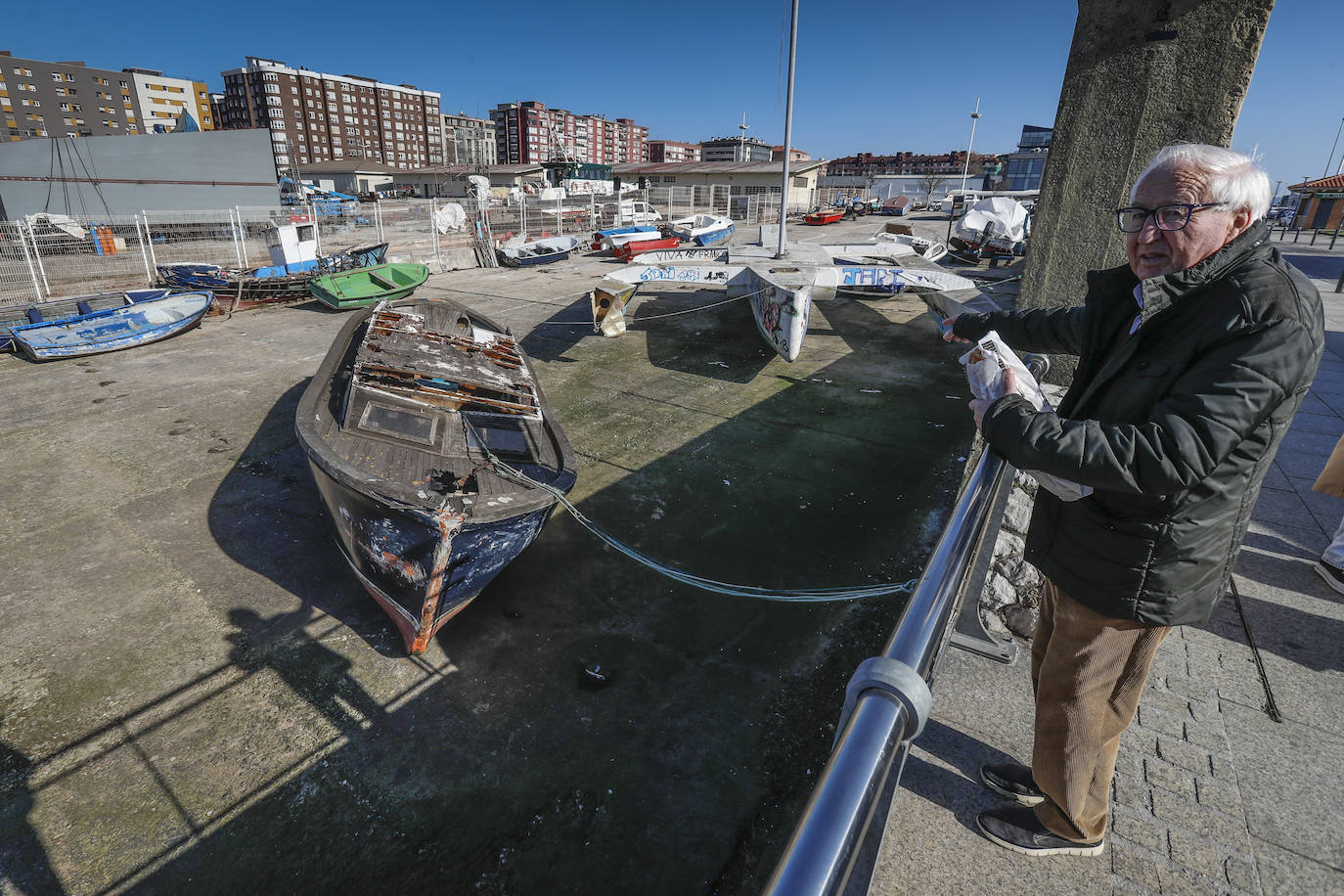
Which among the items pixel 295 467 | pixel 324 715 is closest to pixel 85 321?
pixel 295 467

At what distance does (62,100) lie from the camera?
98.8 meters

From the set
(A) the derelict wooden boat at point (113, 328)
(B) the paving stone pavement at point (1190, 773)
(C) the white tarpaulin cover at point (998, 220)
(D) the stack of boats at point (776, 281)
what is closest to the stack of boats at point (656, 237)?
(D) the stack of boats at point (776, 281)

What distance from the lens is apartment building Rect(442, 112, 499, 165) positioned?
423 feet

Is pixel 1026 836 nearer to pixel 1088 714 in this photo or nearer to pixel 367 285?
pixel 1088 714

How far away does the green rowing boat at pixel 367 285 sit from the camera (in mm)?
17484

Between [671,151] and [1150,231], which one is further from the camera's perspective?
[671,151]

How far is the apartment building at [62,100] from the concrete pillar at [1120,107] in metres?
137

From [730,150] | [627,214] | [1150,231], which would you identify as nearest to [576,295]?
[627,214]

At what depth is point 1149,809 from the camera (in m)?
2.26

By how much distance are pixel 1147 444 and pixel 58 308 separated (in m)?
21.0

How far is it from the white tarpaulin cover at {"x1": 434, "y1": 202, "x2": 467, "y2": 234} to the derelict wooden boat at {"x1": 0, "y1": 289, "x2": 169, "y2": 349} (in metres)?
16.7

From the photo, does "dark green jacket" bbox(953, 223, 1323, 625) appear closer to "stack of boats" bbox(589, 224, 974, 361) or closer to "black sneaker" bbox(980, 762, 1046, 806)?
"black sneaker" bbox(980, 762, 1046, 806)

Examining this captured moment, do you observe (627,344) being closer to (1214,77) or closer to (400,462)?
(400,462)

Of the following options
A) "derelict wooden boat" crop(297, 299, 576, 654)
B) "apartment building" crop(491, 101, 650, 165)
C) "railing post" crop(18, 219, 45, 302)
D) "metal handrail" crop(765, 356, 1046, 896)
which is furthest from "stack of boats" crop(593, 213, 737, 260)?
"apartment building" crop(491, 101, 650, 165)
